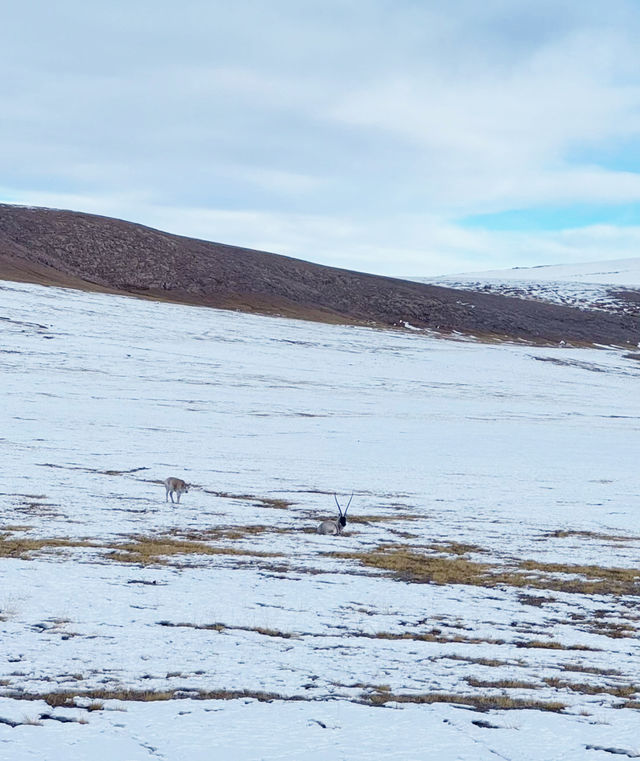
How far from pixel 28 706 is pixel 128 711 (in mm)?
858

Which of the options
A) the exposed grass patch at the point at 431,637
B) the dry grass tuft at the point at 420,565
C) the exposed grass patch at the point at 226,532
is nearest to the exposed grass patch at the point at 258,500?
the exposed grass patch at the point at 226,532

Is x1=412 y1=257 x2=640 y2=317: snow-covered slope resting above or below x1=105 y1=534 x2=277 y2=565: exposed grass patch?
above

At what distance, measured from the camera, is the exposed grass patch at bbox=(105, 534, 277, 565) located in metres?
15.2

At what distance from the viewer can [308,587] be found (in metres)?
13.9

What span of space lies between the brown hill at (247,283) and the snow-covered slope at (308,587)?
68.7m

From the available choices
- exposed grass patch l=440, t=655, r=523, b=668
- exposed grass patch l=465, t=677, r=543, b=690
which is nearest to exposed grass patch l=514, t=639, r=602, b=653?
exposed grass patch l=440, t=655, r=523, b=668

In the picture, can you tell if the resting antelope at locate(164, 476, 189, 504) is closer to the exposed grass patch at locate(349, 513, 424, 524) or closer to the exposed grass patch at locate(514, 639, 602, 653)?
the exposed grass patch at locate(349, 513, 424, 524)

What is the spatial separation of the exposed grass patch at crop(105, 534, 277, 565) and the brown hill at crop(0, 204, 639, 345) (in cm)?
8744

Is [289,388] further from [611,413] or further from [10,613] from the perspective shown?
[10,613]

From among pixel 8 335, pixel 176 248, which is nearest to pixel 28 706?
pixel 8 335

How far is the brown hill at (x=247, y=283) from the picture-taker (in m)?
112

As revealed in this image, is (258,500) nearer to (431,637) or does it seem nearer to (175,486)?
(175,486)

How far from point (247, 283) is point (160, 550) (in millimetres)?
105332

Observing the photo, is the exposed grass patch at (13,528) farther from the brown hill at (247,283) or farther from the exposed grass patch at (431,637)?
the brown hill at (247,283)
